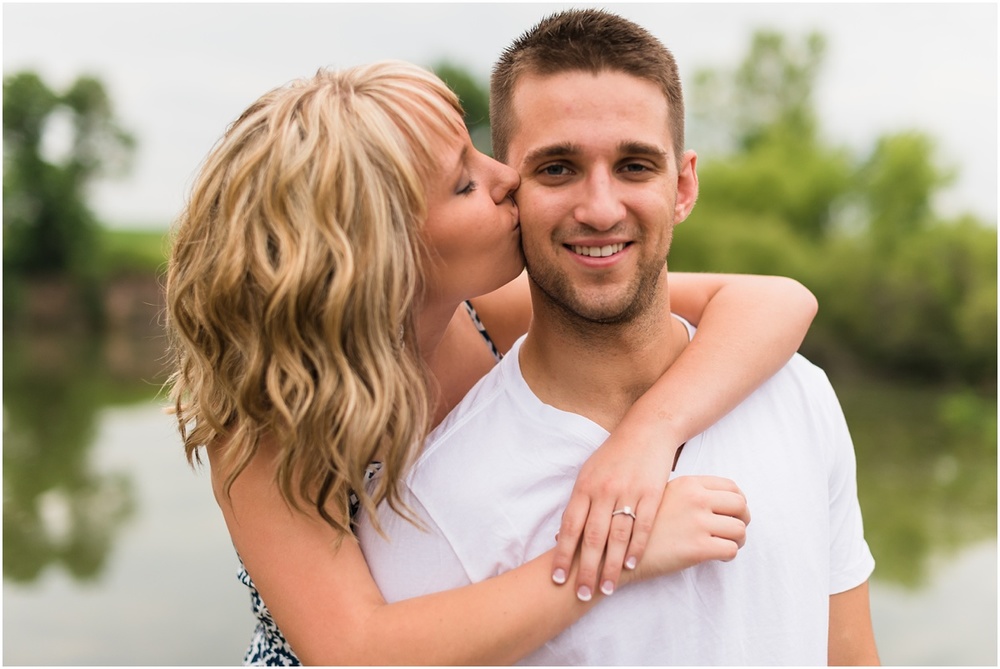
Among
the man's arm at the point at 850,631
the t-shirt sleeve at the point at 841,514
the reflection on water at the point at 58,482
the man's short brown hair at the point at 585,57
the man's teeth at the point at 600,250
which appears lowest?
the reflection on water at the point at 58,482

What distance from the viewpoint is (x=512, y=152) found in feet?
7.63

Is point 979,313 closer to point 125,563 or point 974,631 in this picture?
point 974,631

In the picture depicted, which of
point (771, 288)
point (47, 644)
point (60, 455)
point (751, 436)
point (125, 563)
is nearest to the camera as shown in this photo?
point (751, 436)

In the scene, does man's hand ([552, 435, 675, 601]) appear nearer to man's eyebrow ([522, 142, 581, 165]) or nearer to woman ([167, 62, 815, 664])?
woman ([167, 62, 815, 664])

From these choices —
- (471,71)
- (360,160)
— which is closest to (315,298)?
Result: (360,160)

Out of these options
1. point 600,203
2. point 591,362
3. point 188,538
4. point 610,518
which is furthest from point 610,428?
point 188,538

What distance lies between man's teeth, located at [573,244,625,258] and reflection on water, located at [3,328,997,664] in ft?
26.5

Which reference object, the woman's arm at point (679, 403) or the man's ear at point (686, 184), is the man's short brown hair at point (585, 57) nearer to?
the man's ear at point (686, 184)

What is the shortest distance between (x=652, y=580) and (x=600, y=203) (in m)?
0.83

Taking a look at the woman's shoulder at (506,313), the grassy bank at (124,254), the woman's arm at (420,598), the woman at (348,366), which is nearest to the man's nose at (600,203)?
the woman at (348,366)

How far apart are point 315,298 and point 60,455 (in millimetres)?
23243

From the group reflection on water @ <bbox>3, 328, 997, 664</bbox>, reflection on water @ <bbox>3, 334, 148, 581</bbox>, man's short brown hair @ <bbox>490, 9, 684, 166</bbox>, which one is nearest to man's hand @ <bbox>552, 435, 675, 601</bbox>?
man's short brown hair @ <bbox>490, 9, 684, 166</bbox>

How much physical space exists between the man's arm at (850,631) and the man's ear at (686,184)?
1031 millimetres

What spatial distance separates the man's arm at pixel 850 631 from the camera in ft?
7.59
